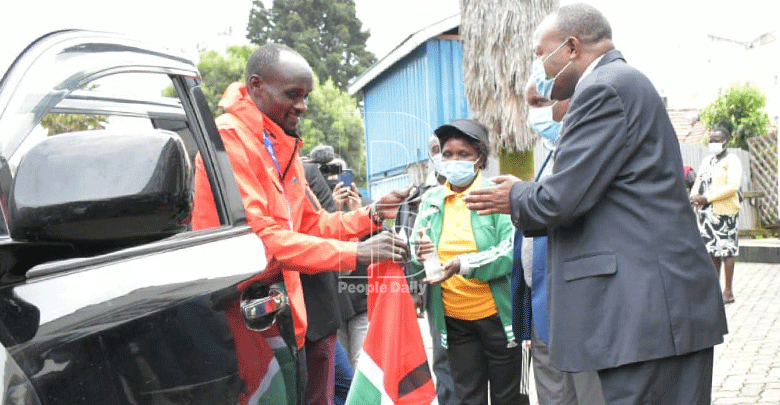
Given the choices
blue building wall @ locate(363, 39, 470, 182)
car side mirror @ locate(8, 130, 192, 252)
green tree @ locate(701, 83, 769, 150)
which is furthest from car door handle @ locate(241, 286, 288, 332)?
green tree @ locate(701, 83, 769, 150)

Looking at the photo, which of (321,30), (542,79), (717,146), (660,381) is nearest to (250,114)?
(542,79)

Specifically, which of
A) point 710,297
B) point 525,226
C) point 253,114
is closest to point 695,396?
point 710,297

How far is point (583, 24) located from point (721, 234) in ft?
25.5

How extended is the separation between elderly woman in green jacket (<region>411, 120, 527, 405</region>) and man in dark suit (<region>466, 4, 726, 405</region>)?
1780mm

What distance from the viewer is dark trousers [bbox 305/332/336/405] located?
3887 mm

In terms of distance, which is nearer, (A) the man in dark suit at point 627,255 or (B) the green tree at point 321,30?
(A) the man in dark suit at point 627,255

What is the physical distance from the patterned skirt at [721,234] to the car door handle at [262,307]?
8.60 m

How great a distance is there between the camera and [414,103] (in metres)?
18.0

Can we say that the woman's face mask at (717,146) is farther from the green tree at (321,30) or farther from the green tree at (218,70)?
the green tree at (321,30)

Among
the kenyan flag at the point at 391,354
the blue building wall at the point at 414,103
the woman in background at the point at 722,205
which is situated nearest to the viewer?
the kenyan flag at the point at 391,354

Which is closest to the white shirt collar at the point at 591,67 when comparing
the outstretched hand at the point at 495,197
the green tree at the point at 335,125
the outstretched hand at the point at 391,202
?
the outstretched hand at the point at 495,197

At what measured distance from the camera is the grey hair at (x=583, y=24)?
326 centimetres

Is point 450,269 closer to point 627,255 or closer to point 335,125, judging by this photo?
point 627,255

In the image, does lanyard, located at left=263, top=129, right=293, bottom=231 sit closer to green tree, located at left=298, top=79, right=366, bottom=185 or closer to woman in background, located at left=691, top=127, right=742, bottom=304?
woman in background, located at left=691, top=127, right=742, bottom=304
